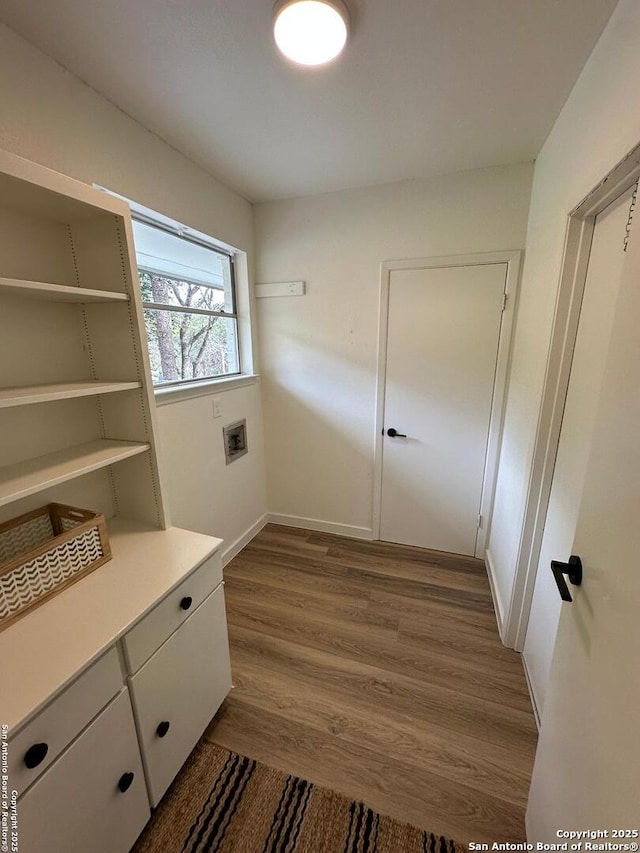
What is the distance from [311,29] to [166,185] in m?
1.02

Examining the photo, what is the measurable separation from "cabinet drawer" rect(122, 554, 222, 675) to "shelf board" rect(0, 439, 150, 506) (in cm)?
51

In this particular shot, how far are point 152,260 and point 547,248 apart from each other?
2007 millimetres

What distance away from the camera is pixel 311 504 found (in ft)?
9.39

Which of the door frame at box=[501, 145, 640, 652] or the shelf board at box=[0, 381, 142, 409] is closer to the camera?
the shelf board at box=[0, 381, 142, 409]

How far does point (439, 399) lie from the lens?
2.33 m

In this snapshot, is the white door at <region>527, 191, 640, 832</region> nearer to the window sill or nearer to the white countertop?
the white countertop

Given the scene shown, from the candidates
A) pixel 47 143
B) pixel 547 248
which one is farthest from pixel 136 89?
pixel 547 248

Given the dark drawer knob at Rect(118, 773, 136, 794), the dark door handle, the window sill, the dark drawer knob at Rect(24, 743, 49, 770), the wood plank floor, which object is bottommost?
the wood plank floor

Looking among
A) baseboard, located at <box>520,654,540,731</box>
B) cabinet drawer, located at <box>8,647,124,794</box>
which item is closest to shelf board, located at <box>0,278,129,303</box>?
cabinet drawer, located at <box>8,647,124,794</box>

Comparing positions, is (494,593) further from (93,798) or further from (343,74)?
(343,74)

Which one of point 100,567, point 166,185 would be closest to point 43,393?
point 100,567

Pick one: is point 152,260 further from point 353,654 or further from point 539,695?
point 539,695

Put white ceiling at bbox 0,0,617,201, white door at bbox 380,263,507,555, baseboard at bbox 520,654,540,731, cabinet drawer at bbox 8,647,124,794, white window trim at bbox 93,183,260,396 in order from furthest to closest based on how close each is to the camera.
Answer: white door at bbox 380,263,507,555
white window trim at bbox 93,183,260,396
baseboard at bbox 520,654,540,731
white ceiling at bbox 0,0,617,201
cabinet drawer at bbox 8,647,124,794

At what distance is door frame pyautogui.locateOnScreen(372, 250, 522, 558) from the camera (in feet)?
6.71
